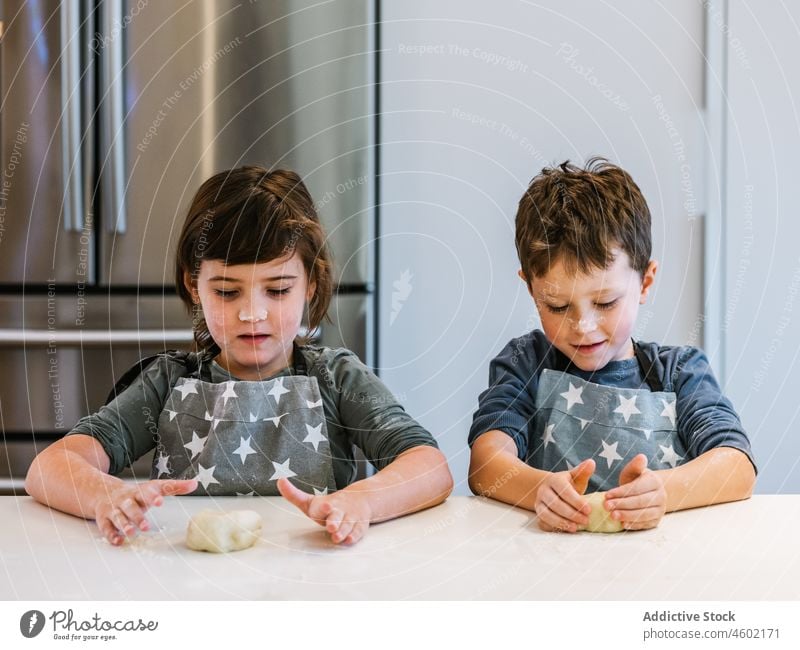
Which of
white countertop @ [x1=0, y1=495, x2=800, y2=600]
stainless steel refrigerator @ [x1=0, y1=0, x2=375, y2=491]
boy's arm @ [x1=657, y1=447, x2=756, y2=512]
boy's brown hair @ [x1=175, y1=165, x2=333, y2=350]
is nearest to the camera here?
white countertop @ [x1=0, y1=495, x2=800, y2=600]

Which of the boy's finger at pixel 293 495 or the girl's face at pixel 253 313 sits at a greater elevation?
the girl's face at pixel 253 313

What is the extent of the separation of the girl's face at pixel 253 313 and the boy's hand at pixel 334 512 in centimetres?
21

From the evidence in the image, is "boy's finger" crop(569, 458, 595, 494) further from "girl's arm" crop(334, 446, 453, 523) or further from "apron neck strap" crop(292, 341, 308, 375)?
"apron neck strap" crop(292, 341, 308, 375)

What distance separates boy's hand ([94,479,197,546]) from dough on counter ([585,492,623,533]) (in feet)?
0.85

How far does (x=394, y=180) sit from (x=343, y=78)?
0.12 meters

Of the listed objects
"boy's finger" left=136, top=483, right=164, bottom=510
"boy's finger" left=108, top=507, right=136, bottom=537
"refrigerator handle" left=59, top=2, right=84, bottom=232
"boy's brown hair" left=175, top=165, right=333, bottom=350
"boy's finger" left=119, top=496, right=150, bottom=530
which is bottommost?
"boy's finger" left=108, top=507, right=136, bottom=537

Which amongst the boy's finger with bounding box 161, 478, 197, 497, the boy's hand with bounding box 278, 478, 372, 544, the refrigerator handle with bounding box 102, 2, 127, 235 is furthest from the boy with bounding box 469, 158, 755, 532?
the refrigerator handle with bounding box 102, 2, 127, 235

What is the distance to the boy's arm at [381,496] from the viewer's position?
0.54 m

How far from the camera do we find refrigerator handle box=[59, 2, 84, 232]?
91 centimetres

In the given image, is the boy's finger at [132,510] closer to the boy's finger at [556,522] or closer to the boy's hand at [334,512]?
the boy's hand at [334,512]

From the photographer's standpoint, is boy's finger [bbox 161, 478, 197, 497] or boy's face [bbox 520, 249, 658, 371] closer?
boy's finger [bbox 161, 478, 197, 497]

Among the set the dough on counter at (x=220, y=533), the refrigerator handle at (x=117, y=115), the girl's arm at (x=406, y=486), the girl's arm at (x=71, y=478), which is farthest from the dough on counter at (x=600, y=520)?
the refrigerator handle at (x=117, y=115)

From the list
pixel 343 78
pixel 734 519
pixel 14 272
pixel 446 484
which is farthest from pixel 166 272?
pixel 734 519
